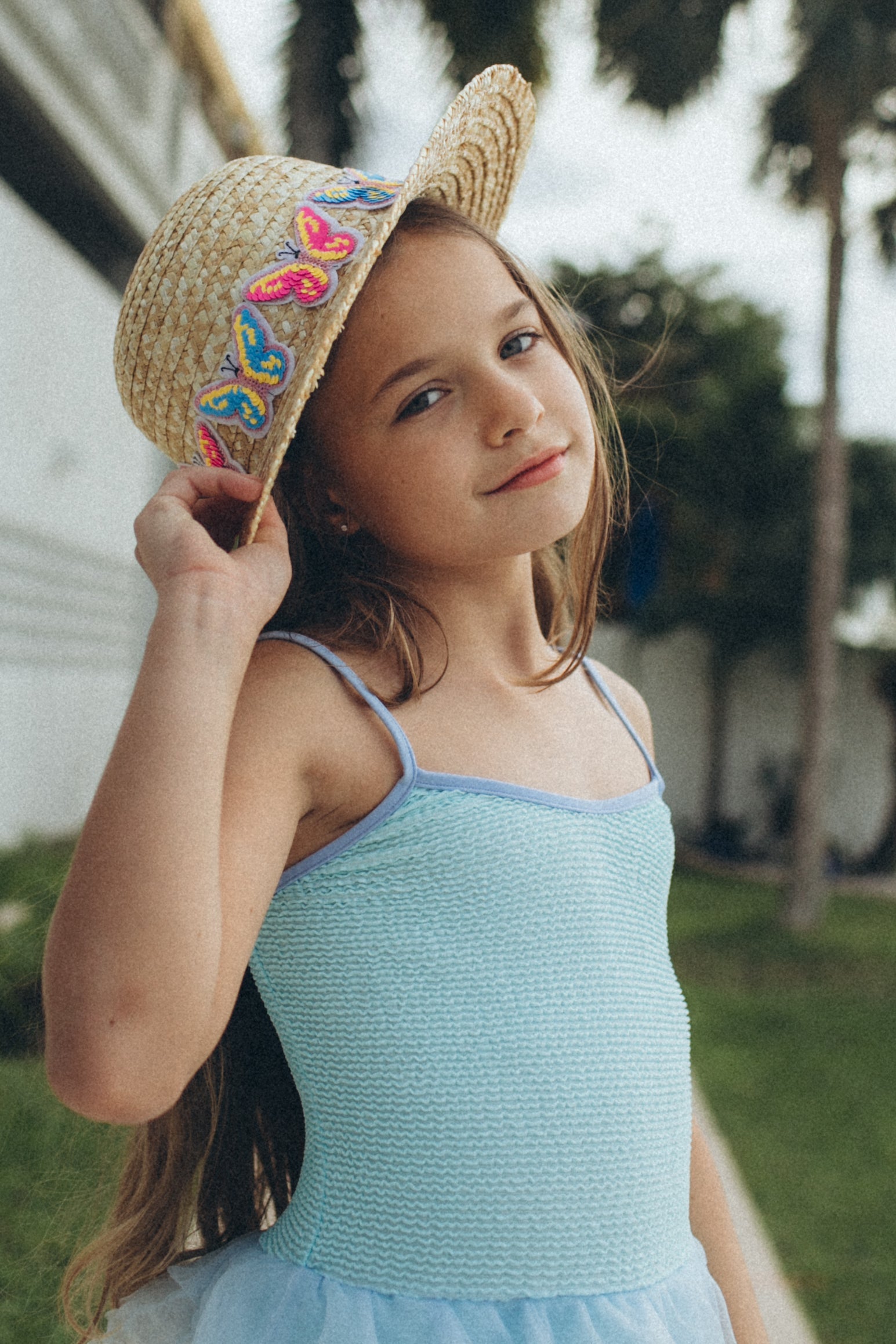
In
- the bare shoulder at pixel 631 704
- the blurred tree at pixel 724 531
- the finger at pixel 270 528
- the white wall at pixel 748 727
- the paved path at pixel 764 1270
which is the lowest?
the white wall at pixel 748 727

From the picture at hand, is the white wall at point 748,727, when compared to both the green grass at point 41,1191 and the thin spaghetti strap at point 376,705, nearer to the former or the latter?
the green grass at point 41,1191

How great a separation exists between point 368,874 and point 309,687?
187 mm

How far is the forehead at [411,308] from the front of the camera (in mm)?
1267

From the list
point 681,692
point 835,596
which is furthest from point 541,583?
point 681,692

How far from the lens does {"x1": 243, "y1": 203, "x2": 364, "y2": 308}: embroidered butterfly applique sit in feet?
3.98

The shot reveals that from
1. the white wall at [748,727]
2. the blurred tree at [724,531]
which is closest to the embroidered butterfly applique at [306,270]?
the blurred tree at [724,531]

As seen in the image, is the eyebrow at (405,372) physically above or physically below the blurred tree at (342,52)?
above

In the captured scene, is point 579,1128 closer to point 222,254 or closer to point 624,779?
point 624,779

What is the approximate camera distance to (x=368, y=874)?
46.6 inches

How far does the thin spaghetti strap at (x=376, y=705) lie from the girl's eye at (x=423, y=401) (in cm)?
26

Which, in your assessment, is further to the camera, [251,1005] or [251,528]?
[251,1005]

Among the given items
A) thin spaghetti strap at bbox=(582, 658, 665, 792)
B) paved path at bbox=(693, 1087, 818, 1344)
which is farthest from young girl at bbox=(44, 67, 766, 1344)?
paved path at bbox=(693, 1087, 818, 1344)

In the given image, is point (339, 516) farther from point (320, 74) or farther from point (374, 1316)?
point (320, 74)

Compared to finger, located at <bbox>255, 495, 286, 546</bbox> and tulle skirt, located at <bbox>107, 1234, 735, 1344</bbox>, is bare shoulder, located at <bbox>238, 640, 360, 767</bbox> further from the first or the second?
tulle skirt, located at <bbox>107, 1234, 735, 1344</bbox>
